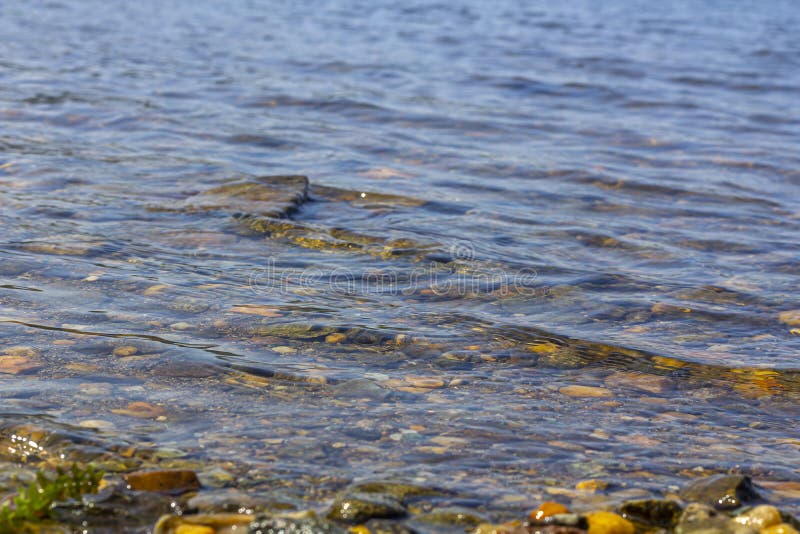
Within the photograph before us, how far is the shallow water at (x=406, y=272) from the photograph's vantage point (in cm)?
384

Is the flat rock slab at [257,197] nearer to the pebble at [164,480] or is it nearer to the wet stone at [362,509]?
the pebble at [164,480]

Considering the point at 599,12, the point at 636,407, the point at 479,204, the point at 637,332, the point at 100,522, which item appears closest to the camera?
the point at 100,522

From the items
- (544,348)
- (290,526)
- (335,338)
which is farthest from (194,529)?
(544,348)

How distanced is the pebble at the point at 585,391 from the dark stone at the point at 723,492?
0.99 m

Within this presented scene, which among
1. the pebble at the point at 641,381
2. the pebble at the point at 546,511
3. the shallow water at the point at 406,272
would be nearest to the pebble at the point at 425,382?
the shallow water at the point at 406,272

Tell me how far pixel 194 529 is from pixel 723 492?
1706 millimetres

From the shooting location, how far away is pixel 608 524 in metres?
3.08

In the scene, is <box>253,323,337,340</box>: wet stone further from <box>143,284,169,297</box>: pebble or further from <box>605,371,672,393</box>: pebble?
<box>605,371,672,393</box>: pebble

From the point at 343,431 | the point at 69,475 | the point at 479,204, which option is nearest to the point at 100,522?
the point at 69,475

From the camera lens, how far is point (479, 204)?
7.78 m

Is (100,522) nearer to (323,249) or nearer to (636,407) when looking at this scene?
(636,407)

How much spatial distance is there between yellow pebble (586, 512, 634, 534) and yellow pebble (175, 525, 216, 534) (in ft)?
3.78

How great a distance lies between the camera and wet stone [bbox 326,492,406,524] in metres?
3.09

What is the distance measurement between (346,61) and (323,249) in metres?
8.76
